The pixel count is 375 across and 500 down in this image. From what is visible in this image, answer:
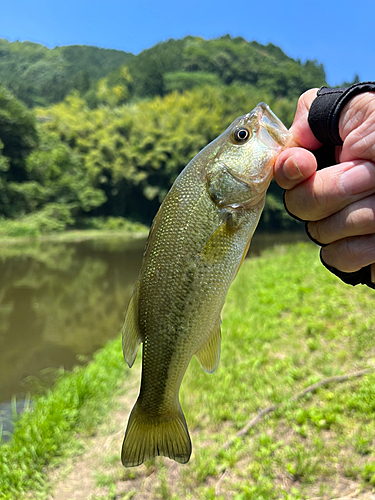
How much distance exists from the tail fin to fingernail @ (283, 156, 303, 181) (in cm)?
119

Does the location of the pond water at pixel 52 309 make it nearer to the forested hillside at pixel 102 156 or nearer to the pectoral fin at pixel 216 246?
the pectoral fin at pixel 216 246

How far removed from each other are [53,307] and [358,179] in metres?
12.2

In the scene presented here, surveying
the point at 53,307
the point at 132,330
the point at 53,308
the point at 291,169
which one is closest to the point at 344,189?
the point at 291,169

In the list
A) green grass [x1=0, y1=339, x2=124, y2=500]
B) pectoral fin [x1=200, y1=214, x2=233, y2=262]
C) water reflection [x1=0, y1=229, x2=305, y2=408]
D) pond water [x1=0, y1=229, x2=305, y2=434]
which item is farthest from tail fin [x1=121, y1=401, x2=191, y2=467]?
water reflection [x1=0, y1=229, x2=305, y2=408]

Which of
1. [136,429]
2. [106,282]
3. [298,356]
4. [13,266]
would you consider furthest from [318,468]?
[13,266]

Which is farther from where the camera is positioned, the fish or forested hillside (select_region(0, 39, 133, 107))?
forested hillside (select_region(0, 39, 133, 107))

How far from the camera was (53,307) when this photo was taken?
40.6ft

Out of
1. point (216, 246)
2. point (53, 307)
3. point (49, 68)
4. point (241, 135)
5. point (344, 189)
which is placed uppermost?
point (49, 68)

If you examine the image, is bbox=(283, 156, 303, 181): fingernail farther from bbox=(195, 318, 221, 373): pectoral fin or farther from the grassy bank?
the grassy bank

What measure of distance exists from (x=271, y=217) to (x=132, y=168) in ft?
55.0

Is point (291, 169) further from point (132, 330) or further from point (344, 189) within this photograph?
point (132, 330)

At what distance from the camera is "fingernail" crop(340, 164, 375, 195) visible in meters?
→ 1.49

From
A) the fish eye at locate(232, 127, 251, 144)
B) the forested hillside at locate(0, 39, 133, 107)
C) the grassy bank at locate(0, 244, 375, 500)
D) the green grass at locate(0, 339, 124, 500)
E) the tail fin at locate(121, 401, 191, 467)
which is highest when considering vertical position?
the forested hillside at locate(0, 39, 133, 107)

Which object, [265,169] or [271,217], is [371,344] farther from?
[271,217]
